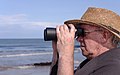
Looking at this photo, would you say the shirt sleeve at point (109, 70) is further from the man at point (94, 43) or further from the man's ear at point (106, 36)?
the man's ear at point (106, 36)

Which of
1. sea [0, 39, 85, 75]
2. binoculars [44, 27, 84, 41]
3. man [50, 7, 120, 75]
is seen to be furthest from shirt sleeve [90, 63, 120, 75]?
sea [0, 39, 85, 75]

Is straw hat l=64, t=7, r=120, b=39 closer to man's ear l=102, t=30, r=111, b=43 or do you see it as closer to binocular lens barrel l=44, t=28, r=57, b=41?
man's ear l=102, t=30, r=111, b=43

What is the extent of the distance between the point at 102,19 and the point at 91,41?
0.56 ft

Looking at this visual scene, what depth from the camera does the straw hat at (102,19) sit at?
241 cm

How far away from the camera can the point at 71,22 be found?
101 inches

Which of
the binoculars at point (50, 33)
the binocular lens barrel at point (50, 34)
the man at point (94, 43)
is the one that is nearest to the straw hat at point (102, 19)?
the man at point (94, 43)

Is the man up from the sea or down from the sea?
up

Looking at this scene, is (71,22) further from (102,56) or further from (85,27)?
(102,56)

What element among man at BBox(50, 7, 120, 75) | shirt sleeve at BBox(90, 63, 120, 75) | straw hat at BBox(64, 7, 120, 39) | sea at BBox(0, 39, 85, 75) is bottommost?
sea at BBox(0, 39, 85, 75)

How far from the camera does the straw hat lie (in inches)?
95.0

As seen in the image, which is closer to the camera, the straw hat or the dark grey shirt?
the dark grey shirt

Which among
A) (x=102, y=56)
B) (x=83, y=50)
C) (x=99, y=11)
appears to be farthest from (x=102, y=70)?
(x=99, y=11)

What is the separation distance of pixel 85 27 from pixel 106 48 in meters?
0.22

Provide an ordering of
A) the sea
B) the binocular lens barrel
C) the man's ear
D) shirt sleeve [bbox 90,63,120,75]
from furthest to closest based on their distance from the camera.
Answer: the sea → the man's ear → the binocular lens barrel → shirt sleeve [bbox 90,63,120,75]
